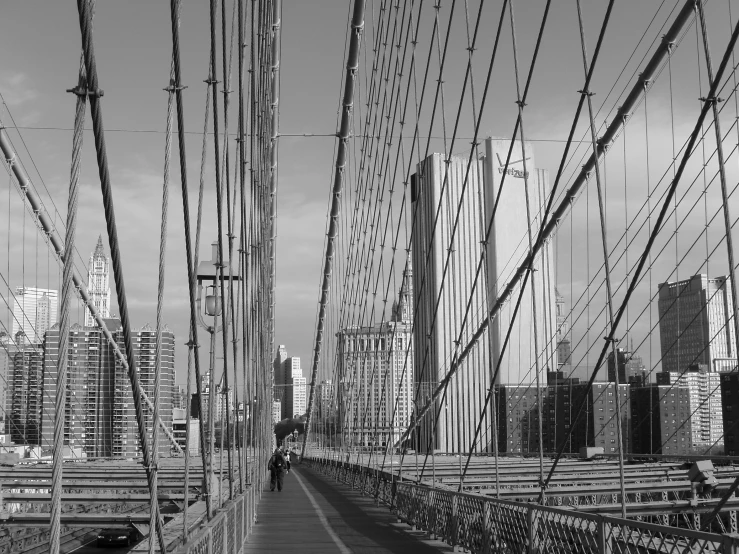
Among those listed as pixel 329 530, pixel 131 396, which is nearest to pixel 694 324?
pixel 329 530

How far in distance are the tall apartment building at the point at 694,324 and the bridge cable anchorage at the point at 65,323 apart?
395 inches

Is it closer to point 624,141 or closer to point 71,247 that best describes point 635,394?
point 624,141

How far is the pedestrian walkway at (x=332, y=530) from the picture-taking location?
9000 millimetres

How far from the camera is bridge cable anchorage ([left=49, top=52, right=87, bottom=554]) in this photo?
7.95 ft

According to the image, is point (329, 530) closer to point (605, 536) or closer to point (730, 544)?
point (605, 536)

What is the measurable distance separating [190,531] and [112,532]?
41.9 ft

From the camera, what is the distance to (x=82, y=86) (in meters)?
2.73

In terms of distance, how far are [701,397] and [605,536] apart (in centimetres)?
968

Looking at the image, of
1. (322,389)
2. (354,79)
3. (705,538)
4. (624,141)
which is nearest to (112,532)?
(624,141)

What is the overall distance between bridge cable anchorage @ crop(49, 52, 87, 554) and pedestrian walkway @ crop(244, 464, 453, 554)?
21.4 ft

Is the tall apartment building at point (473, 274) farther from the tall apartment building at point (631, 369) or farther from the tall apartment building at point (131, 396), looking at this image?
the tall apartment building at point (631, 369)

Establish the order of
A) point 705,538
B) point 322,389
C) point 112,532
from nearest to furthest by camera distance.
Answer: point 705,538, point 112,532, point 322,389

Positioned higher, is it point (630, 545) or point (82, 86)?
point (82, 86)

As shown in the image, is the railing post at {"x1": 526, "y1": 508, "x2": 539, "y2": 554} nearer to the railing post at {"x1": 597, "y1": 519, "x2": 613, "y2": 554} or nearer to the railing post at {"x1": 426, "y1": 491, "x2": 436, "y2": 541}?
the railing post at {"x1": 597, "y1": 519, "x2": 613, "y2": 554}
